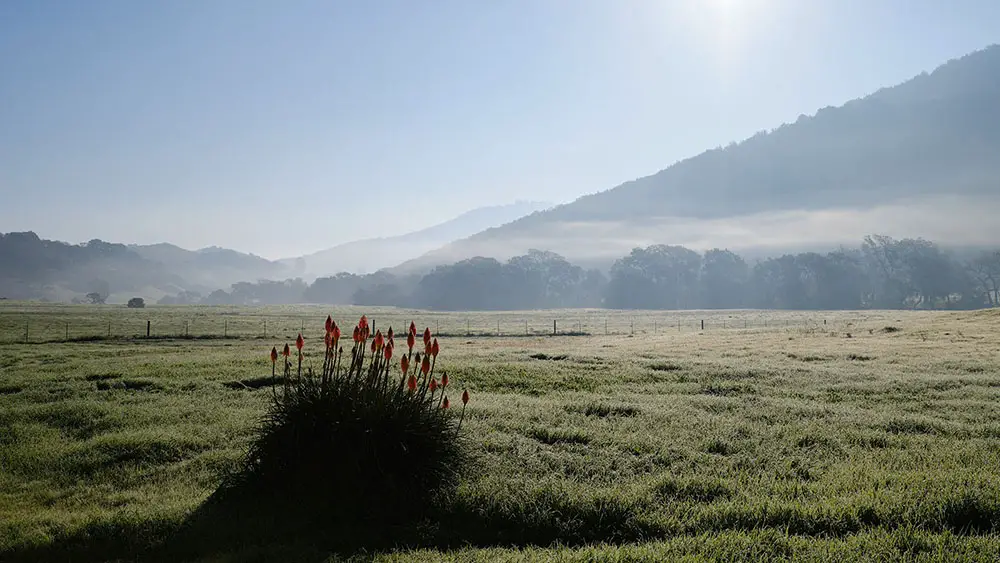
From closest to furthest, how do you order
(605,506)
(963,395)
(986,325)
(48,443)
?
(605,506) < (48,443) < (963,395) < (986,325)

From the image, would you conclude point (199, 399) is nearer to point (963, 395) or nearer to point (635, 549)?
point (635, 549)

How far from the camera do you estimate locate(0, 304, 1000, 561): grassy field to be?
611 centimetres

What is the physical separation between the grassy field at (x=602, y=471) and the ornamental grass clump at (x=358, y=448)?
505mm

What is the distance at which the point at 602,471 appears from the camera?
8328 millimetres

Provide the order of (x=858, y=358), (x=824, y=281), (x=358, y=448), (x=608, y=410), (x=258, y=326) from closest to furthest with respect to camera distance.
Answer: (x=358, y=448)
(x=608, y=410)
(x=858, y=358)
(x=258, y=326)
(x=824, y=281)

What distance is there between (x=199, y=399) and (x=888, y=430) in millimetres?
14875

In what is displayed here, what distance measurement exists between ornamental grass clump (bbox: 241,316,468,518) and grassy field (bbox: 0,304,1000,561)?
51 centimetres

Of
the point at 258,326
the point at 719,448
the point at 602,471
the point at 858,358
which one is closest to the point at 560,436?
the point at 602,471

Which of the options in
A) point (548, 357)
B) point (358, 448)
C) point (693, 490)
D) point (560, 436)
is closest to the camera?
point (358, 448)

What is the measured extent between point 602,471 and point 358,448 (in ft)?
11.0

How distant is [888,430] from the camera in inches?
450

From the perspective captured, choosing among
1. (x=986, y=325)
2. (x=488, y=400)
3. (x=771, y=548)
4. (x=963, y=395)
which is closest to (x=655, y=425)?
(x=488, y=400)

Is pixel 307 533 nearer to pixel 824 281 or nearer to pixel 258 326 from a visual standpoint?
pixel 258 326

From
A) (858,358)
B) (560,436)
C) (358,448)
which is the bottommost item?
(858,358)
